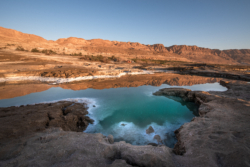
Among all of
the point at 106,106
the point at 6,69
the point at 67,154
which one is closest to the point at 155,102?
the point at 106,106

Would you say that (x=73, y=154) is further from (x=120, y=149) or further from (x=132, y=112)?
(x=132, y=112)

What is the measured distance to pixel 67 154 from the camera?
2170 millimetres

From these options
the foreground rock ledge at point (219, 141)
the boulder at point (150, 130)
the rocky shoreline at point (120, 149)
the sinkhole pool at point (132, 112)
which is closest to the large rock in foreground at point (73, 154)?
the rocky shoreline at point (120, 149)

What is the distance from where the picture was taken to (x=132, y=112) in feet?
19.7

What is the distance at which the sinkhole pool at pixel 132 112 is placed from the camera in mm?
4315

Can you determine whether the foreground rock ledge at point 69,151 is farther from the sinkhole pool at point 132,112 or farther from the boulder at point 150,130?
the boulder at point 150,130

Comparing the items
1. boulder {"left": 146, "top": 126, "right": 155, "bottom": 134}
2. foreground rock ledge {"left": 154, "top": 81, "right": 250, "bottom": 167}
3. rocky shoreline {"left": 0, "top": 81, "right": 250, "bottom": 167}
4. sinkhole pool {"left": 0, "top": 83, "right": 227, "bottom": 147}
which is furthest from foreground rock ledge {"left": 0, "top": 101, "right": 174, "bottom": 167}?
boulder {"left": 146, "top": 126, "right": 155, "bottom": 134}

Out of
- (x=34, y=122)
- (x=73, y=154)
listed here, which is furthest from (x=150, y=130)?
(x=34, y=122)

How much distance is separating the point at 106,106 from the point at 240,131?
18.1 ft

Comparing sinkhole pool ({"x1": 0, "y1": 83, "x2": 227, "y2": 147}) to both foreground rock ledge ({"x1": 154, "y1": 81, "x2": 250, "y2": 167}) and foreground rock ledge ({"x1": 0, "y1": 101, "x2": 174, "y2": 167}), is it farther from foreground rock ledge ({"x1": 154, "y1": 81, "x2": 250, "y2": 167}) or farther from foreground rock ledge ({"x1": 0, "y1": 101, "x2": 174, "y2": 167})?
foreground rock ledge ({"x1": 0, "y1": 101, "x2": 174, "y2": 167})

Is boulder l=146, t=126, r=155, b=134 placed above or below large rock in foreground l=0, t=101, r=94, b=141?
below

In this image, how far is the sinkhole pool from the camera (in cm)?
431

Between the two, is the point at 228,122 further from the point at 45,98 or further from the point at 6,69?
the point at 6,69

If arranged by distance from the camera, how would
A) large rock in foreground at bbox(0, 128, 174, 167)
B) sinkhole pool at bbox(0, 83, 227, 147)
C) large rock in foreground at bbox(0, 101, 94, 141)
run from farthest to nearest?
1. sinkhole pool at bbox(0, 83, 227, 147)
2. large rock in foreground at bbox(0, 101, 94, 141)
3. large rock in foreground at bbox(0, 128, 174, 167)
